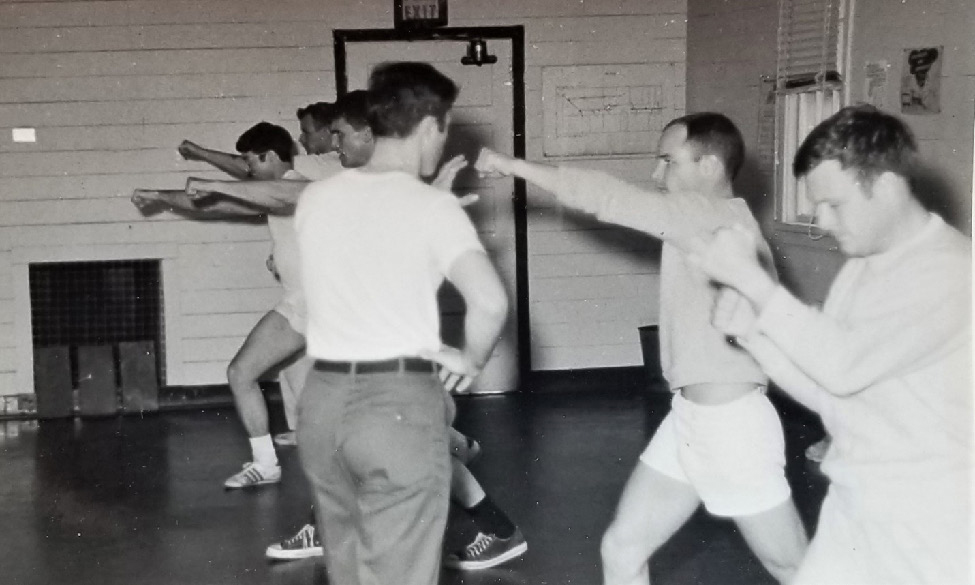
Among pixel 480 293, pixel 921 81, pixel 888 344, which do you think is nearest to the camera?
pixel 888 344

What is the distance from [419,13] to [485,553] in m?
4.01

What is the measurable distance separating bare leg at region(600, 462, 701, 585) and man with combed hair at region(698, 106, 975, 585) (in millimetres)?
755

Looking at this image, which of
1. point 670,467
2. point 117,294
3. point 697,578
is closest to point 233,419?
point 117,294

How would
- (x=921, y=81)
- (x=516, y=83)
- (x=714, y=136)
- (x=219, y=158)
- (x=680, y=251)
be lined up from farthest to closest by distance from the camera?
(x=516, y=83)
(x=219, y=158)
(x=921, y=81)
(x=714, y=136)
(x=680, y=251)

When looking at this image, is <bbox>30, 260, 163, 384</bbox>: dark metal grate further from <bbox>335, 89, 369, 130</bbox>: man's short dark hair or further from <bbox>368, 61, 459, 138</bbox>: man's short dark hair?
<bbox>368, 61, 459, 138</bbox>: man's short dark hair

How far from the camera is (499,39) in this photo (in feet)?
23.2

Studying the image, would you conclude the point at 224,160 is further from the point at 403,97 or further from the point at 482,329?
the point at 482,329

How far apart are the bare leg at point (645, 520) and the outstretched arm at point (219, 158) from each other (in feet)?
14.5

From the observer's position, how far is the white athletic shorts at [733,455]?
2641 mm

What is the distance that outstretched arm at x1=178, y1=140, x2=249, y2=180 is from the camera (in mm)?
6633

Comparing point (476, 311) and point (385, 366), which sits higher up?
point (476, 311)

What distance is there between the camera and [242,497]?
513cm

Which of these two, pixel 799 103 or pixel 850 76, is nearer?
pixel 850 76

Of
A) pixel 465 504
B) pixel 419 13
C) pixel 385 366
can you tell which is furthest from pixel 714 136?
pixel 419 13
